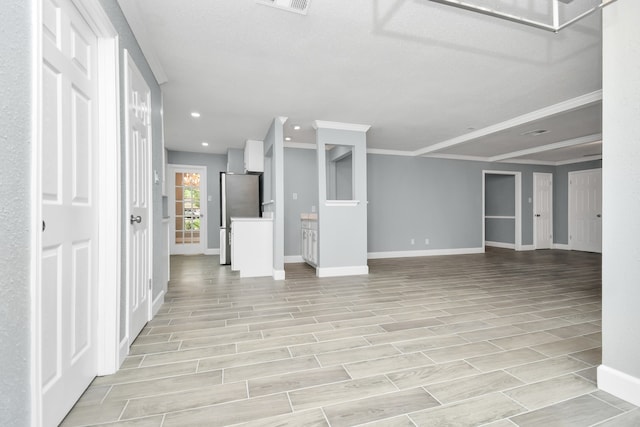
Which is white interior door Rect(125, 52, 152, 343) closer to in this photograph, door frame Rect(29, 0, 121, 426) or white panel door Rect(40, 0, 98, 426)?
door frame Rect(29, 0, 121, 426)

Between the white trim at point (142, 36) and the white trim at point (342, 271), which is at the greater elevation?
the white trim at point (142, 36)

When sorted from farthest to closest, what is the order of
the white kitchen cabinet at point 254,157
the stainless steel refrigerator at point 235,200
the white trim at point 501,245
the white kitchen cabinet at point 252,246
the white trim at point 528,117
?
the white trim at point 501,245, the white kitchen cabinet at point 254,157, the stainless steel refrigerator at point 235,200, the white kitchen cabinet at point 252,246, the white trim at point 528,117

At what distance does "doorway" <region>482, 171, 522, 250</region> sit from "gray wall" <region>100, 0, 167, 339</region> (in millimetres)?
7190

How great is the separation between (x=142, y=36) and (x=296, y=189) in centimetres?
390

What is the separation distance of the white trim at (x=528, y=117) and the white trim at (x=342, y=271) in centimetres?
307

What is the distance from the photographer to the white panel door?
120 cm

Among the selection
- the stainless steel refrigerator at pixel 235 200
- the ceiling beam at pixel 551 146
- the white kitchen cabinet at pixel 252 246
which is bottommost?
the white kitchen cabinet at pixel 252 246

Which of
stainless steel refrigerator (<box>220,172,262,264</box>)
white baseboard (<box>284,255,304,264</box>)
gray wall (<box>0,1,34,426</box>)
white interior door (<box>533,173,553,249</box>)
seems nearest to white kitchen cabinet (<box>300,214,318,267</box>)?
white baseboard (<box>284,255,304,264</box>)

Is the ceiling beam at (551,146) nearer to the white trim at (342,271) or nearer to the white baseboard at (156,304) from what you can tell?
the white trim at (342,271)

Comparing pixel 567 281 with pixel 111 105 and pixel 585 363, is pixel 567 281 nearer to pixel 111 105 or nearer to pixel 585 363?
pixel 585 363

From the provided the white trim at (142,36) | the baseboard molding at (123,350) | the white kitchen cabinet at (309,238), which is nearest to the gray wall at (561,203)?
the white kitchen cabinet at (309,238)

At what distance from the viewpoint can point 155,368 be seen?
1.77 m

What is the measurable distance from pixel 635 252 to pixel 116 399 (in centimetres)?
268

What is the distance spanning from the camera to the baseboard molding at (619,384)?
1.41 m
